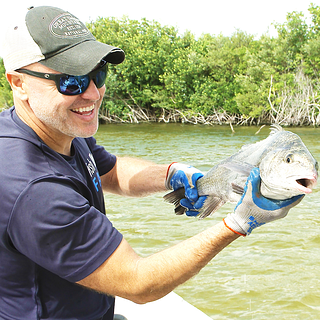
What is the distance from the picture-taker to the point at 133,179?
2932 millimetres

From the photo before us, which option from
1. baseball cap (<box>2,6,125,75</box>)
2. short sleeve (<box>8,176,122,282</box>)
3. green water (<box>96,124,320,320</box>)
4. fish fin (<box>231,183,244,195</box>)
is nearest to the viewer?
short sleeve (<box>8,176,122,282</box>)

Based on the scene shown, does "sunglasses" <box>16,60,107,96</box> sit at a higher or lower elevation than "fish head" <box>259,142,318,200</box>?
higher

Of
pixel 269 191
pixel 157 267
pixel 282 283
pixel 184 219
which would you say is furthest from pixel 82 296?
pixel 184 219

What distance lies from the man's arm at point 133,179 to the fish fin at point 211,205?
1.33 ft

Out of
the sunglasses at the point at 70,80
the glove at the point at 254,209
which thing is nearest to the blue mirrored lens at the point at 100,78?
the sunglasses at the point at 70,80

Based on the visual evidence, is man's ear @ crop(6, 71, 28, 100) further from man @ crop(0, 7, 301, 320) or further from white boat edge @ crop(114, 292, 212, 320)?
white boat edge @ crop(114, 292, 212, 320)

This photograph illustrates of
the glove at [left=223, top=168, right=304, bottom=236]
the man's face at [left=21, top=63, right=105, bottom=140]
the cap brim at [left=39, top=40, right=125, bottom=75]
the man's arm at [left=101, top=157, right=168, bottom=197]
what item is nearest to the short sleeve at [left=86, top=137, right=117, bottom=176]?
the man's arm at [left=101, top=157, right=168, bottom=197]

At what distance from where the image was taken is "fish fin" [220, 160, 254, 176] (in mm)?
2400

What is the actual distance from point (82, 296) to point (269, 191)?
3.66 ft

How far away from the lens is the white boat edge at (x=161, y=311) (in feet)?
9.71

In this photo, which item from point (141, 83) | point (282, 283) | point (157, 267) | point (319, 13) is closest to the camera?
point (157, 267)

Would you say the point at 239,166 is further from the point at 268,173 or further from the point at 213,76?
the point at 213,76

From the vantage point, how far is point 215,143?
771 inches

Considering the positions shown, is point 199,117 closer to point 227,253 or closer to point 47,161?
point 227,253
